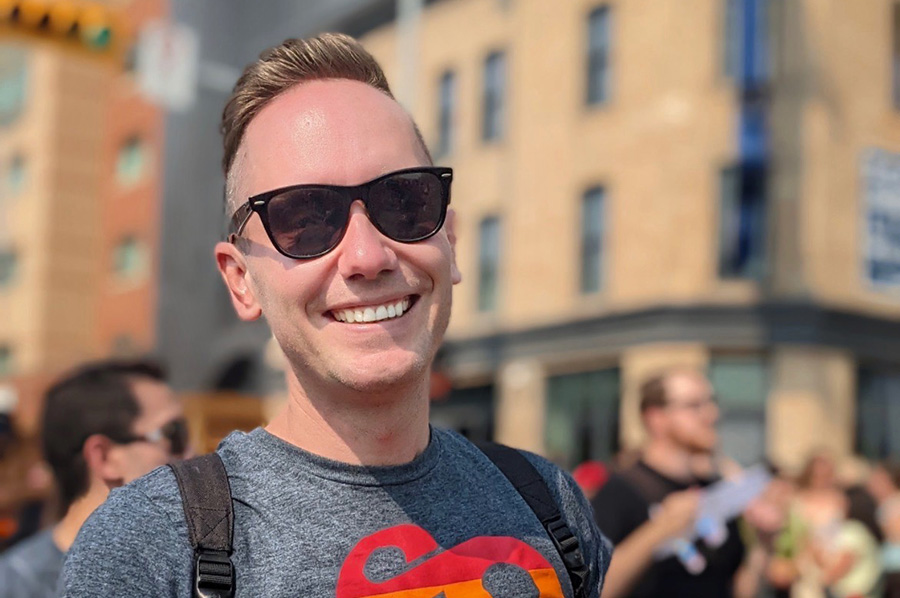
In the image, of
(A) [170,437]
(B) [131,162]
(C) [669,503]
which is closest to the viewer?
(A) [170,437]

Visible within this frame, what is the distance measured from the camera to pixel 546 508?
2164 mm

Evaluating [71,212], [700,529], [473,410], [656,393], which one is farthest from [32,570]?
[71,212]

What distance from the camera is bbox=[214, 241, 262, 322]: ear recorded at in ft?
7.00

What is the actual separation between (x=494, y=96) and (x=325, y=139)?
71.5 ft

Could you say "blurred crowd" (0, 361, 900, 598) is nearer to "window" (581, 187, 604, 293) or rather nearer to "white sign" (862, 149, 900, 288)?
"white sign" (862, 149, 900, 288)

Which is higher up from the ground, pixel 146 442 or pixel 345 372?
pixel 345 372

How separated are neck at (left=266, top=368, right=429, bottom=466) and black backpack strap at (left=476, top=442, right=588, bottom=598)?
27cm

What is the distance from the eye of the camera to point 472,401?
23.4 meters

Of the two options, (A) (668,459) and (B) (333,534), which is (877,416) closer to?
(A) (668,459)

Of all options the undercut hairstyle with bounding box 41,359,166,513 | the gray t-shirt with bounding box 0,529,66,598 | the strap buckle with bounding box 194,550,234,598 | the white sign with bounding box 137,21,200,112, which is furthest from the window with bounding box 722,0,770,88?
the strap buckle with bounding box 194,550,234,598

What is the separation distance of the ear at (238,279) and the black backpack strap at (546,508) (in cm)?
53

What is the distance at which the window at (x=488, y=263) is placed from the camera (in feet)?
76.1

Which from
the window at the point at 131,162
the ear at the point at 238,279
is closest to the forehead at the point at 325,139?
the ear at the point at 238,279

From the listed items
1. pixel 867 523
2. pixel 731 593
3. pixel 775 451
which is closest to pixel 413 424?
pixel 731 593
